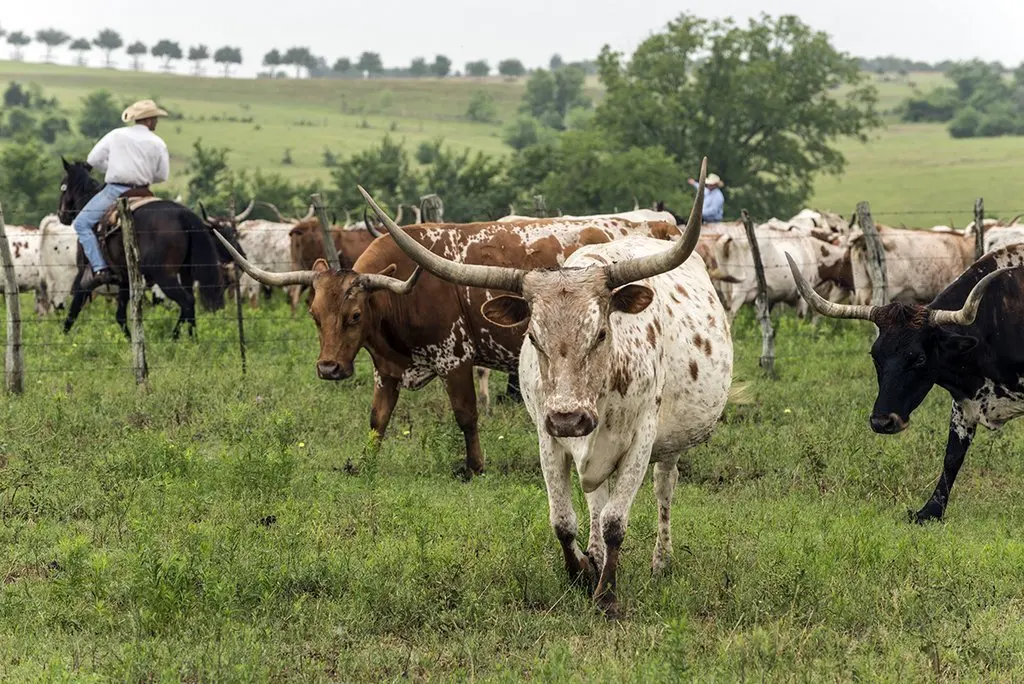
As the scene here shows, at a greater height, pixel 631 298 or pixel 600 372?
pixel 631 298

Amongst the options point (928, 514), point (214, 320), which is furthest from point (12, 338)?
point (928, 514)

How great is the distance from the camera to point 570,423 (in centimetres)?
540

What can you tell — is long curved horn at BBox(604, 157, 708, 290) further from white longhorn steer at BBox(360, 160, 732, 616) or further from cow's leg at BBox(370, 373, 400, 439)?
cow's leg at BBox(370, 373, 400, 439)

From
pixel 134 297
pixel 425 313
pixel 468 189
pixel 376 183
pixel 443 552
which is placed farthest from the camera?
pixel 376 183

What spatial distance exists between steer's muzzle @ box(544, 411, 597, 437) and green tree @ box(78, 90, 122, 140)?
7431cm

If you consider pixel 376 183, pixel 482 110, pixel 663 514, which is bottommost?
pixel 482 110

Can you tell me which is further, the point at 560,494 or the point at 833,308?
the point at 833,308

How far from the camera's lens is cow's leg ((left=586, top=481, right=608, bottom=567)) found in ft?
20.2

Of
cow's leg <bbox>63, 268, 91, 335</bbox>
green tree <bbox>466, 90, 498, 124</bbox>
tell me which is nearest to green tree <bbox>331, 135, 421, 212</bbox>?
cow's leg <bbox>63, 268, 91, 335</bbox>

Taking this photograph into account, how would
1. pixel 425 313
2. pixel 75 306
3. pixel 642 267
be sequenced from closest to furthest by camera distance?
pixel 642 267 → pixel 425 313 → pixel 75 306

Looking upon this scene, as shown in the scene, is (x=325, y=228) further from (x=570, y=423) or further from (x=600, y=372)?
(x=570, y=423)

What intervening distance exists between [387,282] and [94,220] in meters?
6.29

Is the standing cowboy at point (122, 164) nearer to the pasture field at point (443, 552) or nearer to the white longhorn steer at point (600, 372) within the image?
the pasture field at point (443, 552)

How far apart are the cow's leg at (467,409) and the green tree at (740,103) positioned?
37.3m
